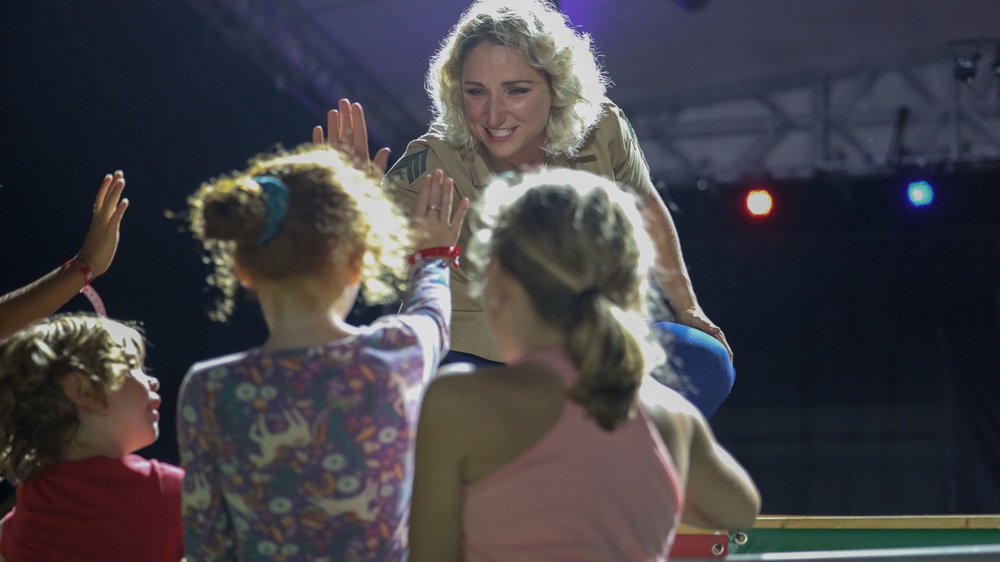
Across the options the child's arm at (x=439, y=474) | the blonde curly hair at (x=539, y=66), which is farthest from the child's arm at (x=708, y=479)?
the blonde curly hair at (x=539, y=66)

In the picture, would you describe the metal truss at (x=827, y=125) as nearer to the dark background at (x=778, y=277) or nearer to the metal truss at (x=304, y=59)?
the dark background at (x=778, y=277)

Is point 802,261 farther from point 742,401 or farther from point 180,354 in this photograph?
point 180,354

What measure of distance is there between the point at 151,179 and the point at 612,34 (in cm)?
310

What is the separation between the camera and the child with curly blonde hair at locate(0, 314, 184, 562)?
152 centimetres

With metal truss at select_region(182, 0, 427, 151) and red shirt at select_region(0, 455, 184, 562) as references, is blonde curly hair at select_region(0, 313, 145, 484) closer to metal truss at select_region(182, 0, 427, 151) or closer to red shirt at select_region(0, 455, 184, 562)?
red shirt at select_region(0, 455, 184, 562)

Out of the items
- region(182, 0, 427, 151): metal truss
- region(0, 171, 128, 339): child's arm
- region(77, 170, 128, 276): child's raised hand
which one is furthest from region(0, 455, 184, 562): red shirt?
region(182, 0, 427, 151): metal truss

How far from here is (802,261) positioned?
694 cm

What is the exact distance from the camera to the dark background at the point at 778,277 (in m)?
4.18

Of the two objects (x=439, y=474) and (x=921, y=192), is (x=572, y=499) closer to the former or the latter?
(x=439, y=474)

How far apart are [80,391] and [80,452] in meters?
0.09

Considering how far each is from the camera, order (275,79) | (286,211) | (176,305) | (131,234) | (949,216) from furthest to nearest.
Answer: (949,216) < (275,79) < (176,305) < (131,234) < (286,211)

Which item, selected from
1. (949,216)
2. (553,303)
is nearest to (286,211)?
(553,303)

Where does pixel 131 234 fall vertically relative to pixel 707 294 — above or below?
below

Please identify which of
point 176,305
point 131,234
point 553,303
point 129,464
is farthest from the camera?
point 176,305
